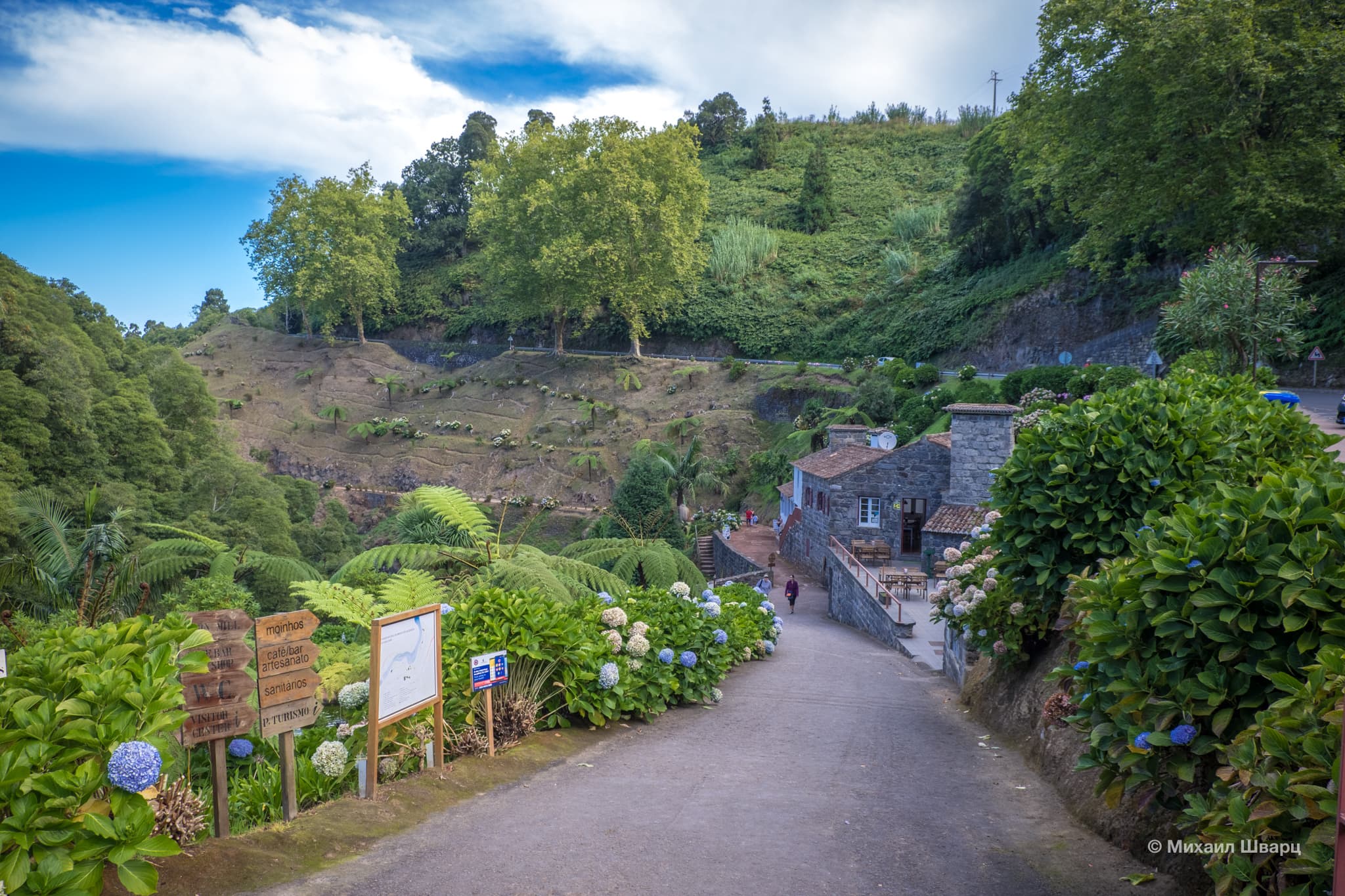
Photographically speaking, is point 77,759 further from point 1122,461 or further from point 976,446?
point 976,446

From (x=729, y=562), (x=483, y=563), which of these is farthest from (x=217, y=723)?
(x=729, y=562)

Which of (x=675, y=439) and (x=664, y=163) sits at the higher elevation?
(x=664, y=163)

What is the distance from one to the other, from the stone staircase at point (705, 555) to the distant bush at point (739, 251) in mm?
24999

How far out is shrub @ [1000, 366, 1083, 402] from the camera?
1066 inches

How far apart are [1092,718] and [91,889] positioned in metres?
4.59

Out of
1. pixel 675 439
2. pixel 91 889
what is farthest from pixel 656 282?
pixel 91 889

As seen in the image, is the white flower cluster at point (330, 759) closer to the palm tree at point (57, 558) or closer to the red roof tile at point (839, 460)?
the palm tree at point (57, 558)

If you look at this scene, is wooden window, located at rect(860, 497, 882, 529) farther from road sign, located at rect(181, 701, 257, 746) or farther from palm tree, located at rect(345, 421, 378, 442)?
palm tree, located at rect(345, 421, 378, 442)

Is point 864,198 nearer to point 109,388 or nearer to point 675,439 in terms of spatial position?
point 675,439

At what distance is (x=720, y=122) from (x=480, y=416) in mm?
44936

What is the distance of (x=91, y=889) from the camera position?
320cm

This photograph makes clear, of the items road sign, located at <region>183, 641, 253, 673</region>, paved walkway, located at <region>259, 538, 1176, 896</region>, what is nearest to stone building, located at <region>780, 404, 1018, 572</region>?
paved walkway, located at <region>259, 538, 1176, 896</region>

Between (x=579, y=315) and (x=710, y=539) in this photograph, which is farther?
(x=579, y=315)

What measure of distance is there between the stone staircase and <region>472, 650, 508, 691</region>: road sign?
78.0ft
